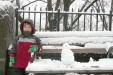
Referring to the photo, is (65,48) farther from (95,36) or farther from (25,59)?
(95,36)

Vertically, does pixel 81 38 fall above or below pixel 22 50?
above

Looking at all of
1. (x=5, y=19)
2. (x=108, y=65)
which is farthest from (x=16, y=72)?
(x=108, y=65)

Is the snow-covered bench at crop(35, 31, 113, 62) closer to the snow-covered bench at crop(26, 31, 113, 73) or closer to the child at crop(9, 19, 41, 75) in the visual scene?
the snow-covered bench at crop(26, 31, 113, 73)

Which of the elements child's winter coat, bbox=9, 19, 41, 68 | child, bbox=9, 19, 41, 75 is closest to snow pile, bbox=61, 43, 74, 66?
child, bbox=9, 19, 41, 75

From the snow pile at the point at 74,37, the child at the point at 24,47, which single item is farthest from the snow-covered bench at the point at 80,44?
the child at the point at 24,47

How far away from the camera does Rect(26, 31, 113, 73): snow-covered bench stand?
3667 mm

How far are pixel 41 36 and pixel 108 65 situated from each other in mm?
1922

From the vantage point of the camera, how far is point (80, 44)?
13.0 ft

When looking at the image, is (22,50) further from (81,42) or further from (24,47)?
(81,42)

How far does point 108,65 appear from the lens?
2592 millimetres

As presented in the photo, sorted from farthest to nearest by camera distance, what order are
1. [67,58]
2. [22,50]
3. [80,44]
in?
[80,44], [22,50], [67,58]

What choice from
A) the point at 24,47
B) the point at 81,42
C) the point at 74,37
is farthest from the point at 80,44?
the point at 24,47

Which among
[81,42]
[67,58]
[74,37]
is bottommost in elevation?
[67,58]

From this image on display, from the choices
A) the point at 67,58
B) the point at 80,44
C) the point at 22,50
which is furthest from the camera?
the point at 80,44
